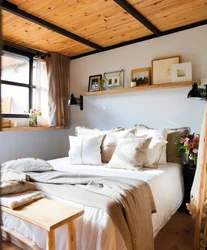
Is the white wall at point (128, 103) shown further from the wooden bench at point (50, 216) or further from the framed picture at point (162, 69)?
the wooden bench at point (50, 216)

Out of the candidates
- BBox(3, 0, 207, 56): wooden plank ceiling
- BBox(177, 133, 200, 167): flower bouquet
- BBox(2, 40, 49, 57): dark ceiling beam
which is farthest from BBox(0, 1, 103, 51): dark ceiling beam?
BBox(177, 133, 200, 167): flower bouquet

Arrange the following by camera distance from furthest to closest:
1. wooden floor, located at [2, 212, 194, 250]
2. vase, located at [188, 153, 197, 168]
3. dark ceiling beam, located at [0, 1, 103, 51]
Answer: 1. vase, located at [188, 153, 197, 168]
2. dark ceiling beam, located at [0, 1, 103, 51]
3. wooden floor, located at [2, 212, 194, 250]

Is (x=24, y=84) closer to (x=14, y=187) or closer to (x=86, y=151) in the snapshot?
(x=86, y=151)

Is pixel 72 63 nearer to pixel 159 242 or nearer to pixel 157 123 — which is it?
pixel 157 123

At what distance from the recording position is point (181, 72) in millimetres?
2848

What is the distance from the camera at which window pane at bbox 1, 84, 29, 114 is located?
11.3ft

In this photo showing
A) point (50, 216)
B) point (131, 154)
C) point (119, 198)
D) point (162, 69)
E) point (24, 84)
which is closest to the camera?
point (50, 216)

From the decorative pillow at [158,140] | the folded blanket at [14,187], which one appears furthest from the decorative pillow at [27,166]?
the decorative pillow at [158,140]

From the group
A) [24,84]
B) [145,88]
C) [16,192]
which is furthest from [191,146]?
[24,84]

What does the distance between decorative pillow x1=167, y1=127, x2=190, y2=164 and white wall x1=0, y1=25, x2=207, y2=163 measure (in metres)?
0.26

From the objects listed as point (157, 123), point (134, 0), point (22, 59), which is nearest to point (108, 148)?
point (157, 123)

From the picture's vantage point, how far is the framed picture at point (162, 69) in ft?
9.71

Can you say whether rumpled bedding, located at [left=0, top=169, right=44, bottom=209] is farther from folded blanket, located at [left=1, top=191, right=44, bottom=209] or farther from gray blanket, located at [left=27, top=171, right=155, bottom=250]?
gray blanket, located at [left=27, top=171, right=155, bottom=250]

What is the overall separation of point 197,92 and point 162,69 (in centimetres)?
71
